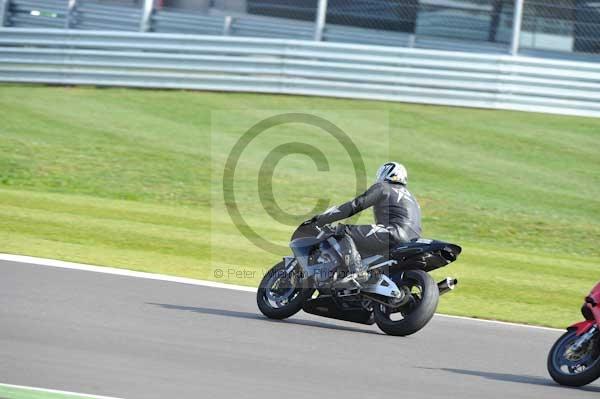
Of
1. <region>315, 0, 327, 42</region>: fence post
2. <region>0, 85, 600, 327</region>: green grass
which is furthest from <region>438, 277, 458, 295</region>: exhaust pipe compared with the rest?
<region>315, 0, 327, 42</region>: fence post

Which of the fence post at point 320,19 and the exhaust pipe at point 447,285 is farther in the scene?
the fence post at point 320,19

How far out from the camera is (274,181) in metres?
16.8

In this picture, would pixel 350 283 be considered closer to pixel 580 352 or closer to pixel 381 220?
pixel 381 220

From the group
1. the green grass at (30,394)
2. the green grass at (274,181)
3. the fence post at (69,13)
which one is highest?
the green grass at (30,394)

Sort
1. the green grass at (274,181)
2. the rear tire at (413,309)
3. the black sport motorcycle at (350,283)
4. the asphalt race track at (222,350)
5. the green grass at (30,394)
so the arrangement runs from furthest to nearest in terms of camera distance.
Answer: the green grass at (274,181) → the black sport motorcycle at (350,283) → the rear tire at (413,309) → the asphalt race track at (222,350) → the green grass at (30,394)

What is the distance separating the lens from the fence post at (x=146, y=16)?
23.6 meters

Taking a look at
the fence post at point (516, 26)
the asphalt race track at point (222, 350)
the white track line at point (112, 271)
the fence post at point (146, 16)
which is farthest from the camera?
the fence post at point (146, 16)

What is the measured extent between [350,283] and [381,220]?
65 cm

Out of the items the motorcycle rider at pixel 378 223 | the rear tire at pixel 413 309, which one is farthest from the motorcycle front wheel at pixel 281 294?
the rear tire at pixel 413 309

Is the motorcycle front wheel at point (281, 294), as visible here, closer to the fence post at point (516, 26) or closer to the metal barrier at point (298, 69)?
the metal barrier at point (298, 69)

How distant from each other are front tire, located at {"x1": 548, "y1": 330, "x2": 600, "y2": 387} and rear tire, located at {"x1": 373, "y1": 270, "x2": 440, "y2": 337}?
1.38m

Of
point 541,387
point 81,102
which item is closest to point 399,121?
point 81,102

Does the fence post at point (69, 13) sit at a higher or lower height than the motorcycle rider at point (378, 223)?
lower

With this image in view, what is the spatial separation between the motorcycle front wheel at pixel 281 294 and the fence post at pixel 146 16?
15.6 meters
